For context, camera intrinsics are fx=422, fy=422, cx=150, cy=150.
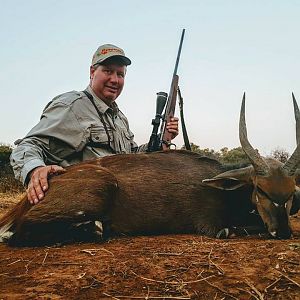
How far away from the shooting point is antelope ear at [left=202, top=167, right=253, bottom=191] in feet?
14.1

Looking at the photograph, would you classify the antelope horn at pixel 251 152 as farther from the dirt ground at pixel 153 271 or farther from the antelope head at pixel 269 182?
the dirt ground at pixel 153 271

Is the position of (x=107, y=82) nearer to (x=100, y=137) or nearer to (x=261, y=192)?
(x=100, y=137)

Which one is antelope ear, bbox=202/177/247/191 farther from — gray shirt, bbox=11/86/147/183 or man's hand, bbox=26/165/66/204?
man's hand, bbox=26/165/66/204

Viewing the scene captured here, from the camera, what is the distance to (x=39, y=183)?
370 cm

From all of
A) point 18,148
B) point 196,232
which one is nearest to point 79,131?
point 18,148

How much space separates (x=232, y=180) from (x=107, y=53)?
2.30 metres

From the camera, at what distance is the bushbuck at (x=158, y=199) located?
3.51 m

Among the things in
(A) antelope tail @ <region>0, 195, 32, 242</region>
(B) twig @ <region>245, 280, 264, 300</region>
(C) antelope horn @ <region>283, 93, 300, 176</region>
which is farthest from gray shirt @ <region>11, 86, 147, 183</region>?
(B) twig @ <region>245, 280, 264, 300</region>

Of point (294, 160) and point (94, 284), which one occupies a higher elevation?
point (294, 160)

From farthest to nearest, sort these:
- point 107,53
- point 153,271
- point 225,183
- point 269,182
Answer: point 107,53
point 225,183
point 269,182
point 153,271

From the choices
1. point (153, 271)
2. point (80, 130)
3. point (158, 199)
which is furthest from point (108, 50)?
point (153, 271)

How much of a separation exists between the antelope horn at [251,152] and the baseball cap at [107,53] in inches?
77.6

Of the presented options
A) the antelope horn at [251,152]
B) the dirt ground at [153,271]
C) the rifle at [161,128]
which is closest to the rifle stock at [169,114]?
the rifle at [161,128]

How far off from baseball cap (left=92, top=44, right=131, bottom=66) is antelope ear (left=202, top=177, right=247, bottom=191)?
208 cm
